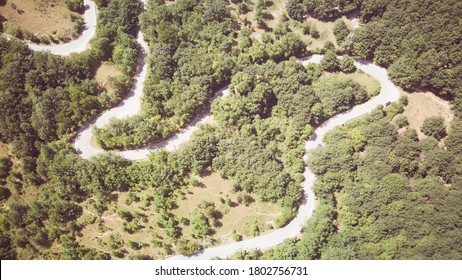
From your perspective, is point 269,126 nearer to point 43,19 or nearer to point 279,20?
point 279,20

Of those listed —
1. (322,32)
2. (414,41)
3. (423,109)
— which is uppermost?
(322,32)

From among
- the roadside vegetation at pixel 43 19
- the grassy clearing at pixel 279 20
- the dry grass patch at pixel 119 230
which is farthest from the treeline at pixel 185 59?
the roadside vegetation at pixel 43 19

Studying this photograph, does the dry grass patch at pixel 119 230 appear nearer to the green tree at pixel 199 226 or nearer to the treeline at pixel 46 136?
the treeline at pixel 46 136

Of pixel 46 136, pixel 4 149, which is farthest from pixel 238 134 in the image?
pixel 4 149

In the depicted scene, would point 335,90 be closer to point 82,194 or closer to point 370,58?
point 370,58

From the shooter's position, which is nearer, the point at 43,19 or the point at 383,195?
the point at 383,195
